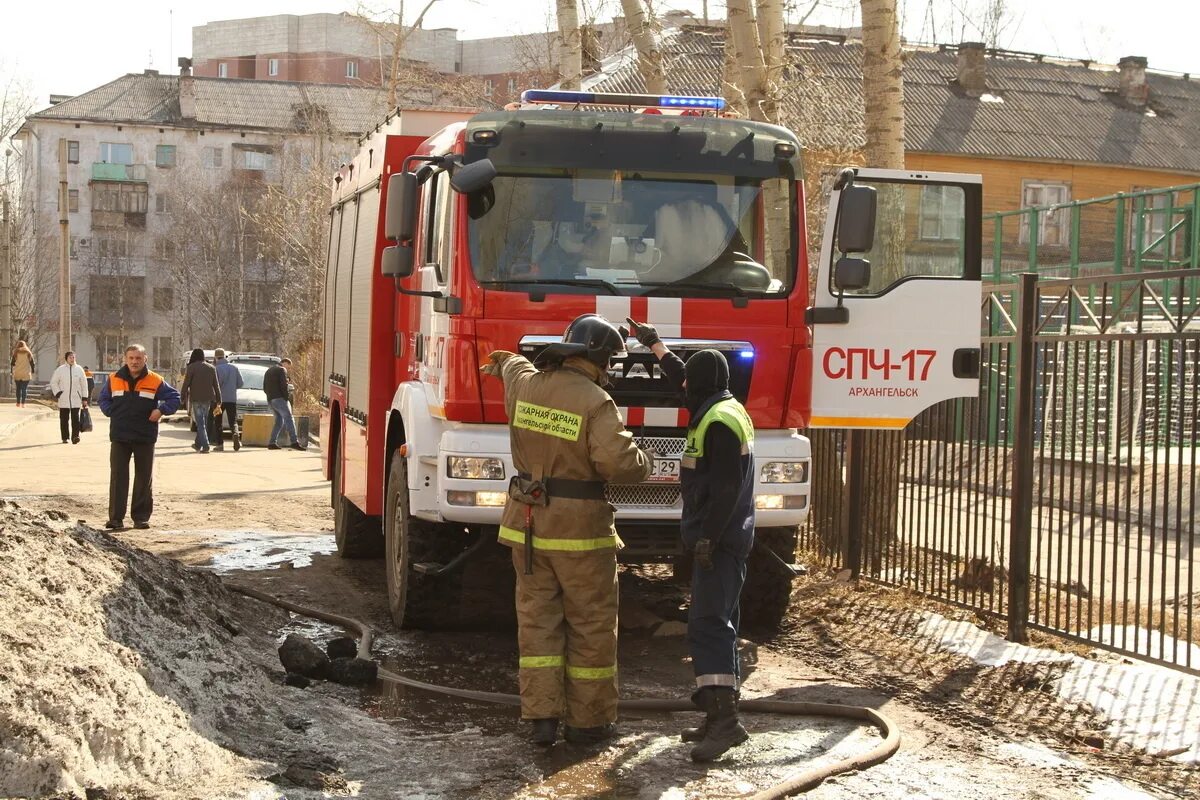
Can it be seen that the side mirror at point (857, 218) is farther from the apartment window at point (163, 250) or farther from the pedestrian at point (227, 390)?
the apartment window at point (163, 250)

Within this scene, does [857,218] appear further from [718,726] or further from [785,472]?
[718,726]

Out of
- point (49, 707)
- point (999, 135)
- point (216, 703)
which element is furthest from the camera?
point (999, 135)

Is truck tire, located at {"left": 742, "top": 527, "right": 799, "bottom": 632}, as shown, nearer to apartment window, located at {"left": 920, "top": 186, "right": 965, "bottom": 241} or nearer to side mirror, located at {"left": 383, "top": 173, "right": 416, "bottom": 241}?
apartment window, located at {"left": 920, "top": 186, "right": 965, "bottom": 241}

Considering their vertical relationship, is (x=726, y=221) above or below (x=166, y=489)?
above

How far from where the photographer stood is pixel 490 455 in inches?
332

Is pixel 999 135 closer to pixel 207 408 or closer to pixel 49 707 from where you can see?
pixel 207 408

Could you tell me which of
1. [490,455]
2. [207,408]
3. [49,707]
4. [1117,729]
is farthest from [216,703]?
[207,408]

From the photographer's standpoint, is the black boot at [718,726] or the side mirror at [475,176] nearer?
the black boot at [718,726]

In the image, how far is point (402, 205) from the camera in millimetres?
8703

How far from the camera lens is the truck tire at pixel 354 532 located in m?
12.8

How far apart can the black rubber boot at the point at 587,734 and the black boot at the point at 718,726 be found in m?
0.41

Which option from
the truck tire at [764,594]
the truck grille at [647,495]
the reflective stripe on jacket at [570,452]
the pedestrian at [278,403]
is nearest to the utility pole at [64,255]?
the pedestrian at [278,403]

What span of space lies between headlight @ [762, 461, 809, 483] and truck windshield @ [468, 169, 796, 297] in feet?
3.16

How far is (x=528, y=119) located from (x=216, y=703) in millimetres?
3718
